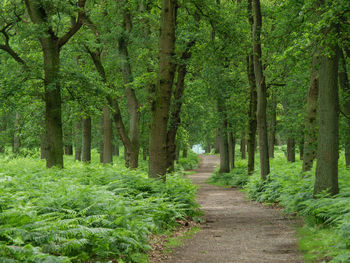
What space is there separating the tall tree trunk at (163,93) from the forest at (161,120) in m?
0.03

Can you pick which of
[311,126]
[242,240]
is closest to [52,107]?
[242,240]

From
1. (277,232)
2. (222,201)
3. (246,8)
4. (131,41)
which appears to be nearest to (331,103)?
(277,232)

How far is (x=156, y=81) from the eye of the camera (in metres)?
11.2

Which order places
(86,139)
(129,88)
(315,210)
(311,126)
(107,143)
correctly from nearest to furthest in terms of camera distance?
1. (315,210)
2. (311,126)
3. (129,88)
4. (107,143)
5. (86,139)

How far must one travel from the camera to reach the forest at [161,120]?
245 inches

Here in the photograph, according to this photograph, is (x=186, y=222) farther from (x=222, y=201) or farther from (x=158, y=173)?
(x=222, y=201)

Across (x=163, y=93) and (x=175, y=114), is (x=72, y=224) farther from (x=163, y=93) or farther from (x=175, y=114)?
(x=175, y=114)

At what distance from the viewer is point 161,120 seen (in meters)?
11.0

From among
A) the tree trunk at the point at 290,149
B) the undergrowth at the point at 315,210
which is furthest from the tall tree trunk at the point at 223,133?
the undergrowth at the point at 315,210

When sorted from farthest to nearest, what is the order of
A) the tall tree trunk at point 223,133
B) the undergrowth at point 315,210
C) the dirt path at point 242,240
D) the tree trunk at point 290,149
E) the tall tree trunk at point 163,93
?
1. the tree trunk at point 290,149
2. the tall tree trunk at point 223,133
3. the tall tree trunk at point 163,93
4. the dirt path at point 242,240
5. the undergrowth at point 315,210

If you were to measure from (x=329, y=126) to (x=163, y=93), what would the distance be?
15.2 ft

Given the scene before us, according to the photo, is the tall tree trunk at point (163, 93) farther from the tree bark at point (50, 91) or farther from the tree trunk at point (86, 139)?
the tree trunk at point (86, 139)

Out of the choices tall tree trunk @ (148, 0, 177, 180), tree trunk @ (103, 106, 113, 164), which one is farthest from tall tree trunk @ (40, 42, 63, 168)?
tree trunk @ (103, 106, 113, 164)

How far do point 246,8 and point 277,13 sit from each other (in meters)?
7.07
